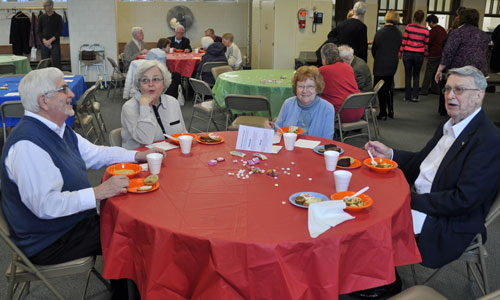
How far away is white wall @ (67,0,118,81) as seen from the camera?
9.65 meters

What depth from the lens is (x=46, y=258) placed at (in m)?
1.94

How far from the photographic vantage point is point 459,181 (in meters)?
2.07

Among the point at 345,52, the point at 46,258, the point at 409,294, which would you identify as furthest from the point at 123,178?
the point at 345,52

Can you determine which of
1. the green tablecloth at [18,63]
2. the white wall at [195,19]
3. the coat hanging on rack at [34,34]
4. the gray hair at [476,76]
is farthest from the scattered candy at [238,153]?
the white wall at [195,19]

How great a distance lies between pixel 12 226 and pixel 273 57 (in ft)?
25.6

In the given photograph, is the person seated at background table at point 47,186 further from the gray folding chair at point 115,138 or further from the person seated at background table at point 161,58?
the person seated at background table at point 161,58

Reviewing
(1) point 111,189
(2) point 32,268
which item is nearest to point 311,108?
(1) point 111,189

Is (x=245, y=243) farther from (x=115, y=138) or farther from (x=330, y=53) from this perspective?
(x=330, y=53)

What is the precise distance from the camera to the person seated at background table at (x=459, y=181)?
2.05 meters

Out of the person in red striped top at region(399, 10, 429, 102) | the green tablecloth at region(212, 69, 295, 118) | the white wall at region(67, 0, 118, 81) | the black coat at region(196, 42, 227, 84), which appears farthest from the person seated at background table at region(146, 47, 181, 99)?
the person in red striped top at region(399, 10, 429, 102)

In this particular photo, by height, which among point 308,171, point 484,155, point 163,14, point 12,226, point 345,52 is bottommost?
point 12,226

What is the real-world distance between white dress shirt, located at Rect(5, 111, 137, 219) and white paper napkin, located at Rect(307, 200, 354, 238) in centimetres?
95

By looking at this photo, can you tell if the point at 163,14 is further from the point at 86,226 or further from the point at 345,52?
the point at 86,226

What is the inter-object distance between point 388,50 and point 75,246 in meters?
6.06
